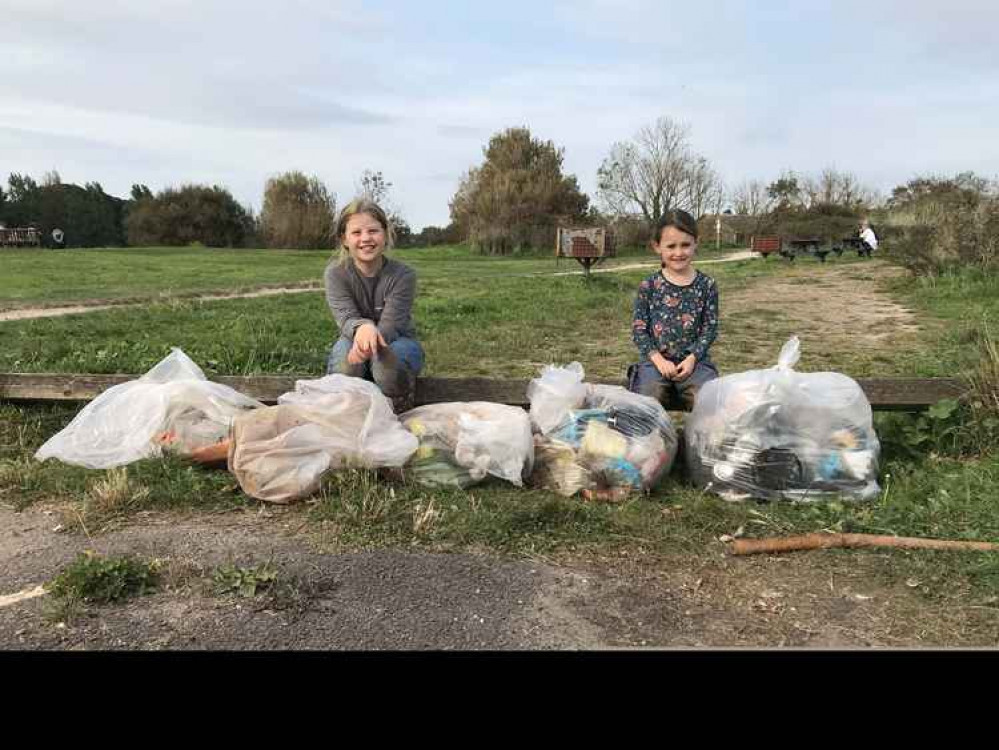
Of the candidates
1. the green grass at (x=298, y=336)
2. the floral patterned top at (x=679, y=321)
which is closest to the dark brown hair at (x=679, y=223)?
the floral patterned top at (x=679, y=321)

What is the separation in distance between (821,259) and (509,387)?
1065 inches

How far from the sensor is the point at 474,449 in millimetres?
3494

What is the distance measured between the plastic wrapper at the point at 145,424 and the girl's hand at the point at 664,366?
2.04 metres

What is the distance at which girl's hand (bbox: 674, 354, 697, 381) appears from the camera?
3.98m

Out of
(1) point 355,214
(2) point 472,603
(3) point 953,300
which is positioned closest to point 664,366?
(1) point 355,214

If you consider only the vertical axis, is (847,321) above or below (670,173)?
below

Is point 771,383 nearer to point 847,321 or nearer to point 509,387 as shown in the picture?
point 509,387

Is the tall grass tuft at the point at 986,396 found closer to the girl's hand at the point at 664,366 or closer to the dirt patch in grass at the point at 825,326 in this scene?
the girl's hand at the point at 664,366

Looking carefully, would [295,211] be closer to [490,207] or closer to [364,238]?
[490,207]

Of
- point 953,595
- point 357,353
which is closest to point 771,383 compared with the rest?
point 953,595

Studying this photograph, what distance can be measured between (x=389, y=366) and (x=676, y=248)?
5.15 ft

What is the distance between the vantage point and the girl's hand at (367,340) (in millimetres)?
3748

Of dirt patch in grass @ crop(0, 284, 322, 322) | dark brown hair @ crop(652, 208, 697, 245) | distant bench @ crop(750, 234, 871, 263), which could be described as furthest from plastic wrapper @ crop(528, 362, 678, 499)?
distant bench @ crop(750, 234, 871, 263)
